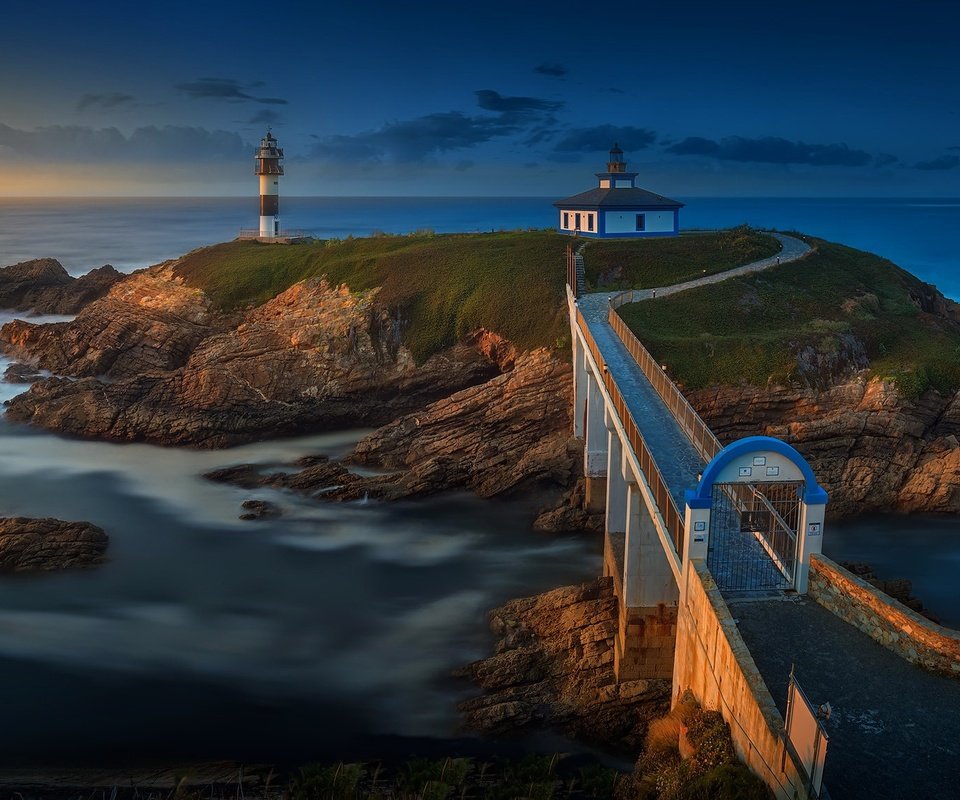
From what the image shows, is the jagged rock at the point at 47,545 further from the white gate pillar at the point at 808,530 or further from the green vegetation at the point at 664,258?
the green vegetation at the point at 664,258

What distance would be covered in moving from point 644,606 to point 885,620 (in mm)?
7827

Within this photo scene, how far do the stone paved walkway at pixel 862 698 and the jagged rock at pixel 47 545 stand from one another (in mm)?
20204

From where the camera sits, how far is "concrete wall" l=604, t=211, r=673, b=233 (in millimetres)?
54438

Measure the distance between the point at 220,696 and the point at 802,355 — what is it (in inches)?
1003

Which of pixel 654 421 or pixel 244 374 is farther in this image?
pixel 244 374

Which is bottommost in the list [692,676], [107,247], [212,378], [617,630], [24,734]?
[24,734]

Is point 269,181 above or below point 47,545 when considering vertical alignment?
above

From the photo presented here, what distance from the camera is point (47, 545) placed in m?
27.4

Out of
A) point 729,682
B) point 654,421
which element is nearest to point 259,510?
point 654,421

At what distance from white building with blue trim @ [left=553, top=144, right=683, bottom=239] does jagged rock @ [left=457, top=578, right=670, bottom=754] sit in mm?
34134

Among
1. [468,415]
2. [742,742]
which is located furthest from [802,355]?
[742,742]

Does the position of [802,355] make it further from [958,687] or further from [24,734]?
[24,734]

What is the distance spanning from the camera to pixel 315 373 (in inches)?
1724

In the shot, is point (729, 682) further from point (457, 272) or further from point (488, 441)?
point (457, 272)
